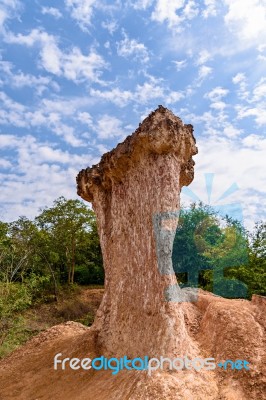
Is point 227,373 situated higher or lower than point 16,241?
lower

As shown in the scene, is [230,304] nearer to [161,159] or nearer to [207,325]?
[207,325]

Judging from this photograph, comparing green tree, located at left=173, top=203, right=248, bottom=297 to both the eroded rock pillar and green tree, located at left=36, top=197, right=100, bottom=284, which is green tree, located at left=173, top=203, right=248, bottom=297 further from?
the eroded rock pillar

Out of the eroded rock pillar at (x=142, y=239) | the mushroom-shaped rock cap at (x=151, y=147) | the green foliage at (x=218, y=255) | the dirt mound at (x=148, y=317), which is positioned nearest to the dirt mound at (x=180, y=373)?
the dirt mound at (x=148, y=317)

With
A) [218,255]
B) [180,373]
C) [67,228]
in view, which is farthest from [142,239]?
[67,228]

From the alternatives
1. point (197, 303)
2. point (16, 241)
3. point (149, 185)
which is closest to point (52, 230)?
Result: point (16, 241)

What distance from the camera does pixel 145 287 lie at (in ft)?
20.1

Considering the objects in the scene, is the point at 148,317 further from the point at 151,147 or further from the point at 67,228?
the point at 67,228

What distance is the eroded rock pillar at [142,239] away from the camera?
18.9 feet

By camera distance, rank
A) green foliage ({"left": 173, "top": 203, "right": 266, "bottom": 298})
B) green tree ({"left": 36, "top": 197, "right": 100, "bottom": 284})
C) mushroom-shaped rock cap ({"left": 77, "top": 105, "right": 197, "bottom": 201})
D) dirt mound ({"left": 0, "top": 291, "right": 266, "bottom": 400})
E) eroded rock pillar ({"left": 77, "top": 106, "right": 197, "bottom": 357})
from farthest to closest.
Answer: green tree ({"left": 36, "top": 197, "right": 100, "bottom": 284}) < green foliage ({"left": 173, "top": 203, "right": 266, "bottom": 298}) < mushroom-shaped rock cap ({"left": 77, "top": 105, "right": 197, "bottom": 201}) < eroded rock pillar ({"left": 77, "top": 106, "right": 197, "bottom": 357}) < dirt mound ({"left": 0, "top": 291, "right": 266, "bottom": 400})

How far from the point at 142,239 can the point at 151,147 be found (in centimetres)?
158

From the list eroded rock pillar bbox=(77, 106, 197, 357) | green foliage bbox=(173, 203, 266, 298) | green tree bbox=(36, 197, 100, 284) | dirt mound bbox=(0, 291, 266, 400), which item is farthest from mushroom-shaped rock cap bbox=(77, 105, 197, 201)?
green tree bbox=(36, 197, 100, 284)

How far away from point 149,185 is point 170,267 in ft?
4.73

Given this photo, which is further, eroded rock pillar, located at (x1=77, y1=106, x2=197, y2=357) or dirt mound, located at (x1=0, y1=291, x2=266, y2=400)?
eroded rock pillar, located at (x1=77, y1=106, x2=197, y2=357)

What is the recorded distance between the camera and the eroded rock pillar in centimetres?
576
